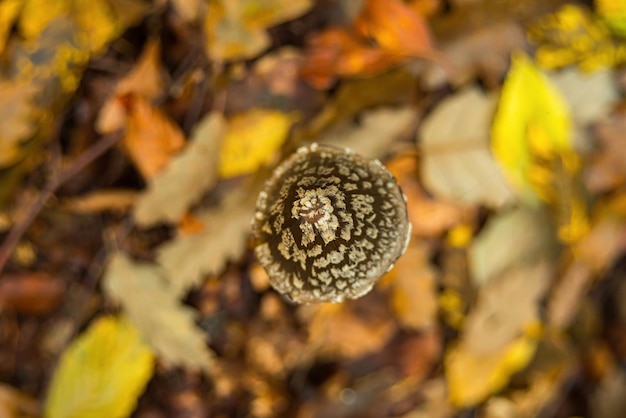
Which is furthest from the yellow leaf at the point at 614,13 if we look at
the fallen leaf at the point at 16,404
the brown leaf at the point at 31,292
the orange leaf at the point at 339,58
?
the fallen leaf at the point at 16,404

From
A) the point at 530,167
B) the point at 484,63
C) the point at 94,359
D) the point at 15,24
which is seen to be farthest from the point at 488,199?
the point at 15,24

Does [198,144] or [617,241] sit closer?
[198,144]

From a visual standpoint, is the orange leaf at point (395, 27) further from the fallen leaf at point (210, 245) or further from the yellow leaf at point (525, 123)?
the fallen leaf at point (210, 245)

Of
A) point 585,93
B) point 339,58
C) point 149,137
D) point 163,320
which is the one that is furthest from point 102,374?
point 585,93

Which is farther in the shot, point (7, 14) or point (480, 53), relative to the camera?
point (480, 53)

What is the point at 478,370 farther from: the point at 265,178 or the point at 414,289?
the point at 265,178

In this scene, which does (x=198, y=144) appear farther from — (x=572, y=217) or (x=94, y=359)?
(x=572, y=217)
